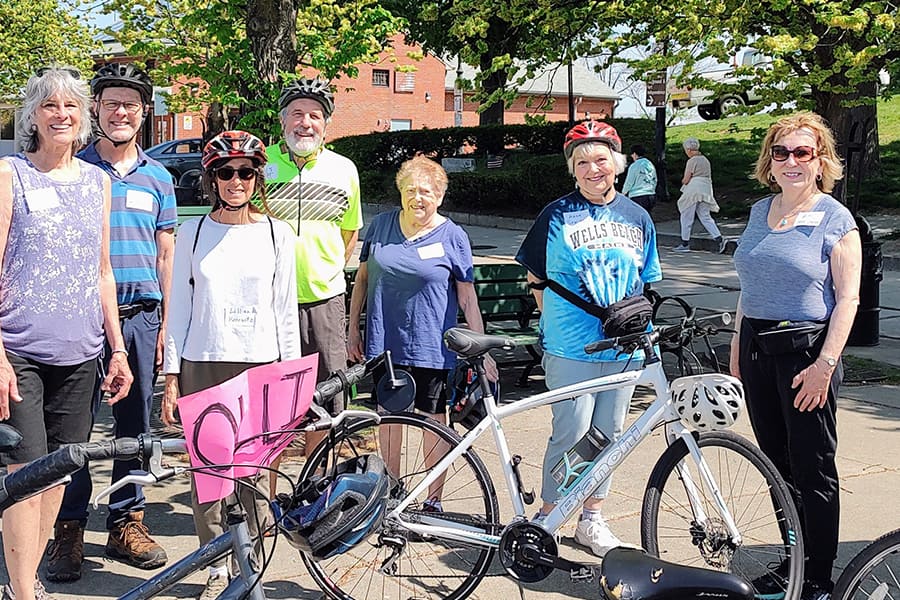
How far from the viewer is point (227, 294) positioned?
409cm

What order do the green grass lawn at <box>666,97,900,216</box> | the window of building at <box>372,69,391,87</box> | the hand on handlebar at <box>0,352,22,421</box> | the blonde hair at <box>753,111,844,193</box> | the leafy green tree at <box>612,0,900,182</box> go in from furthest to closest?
the window of building at <box>372,69,391,87</box> < the green grass lawn at <box>666,97,900,216</box> < the leafy green tree at <box>612,0,900,182</box> < the blonde hair at <box>753,111,844,193</box> < the hand on handlebar at <box>0,352,22,421</box>

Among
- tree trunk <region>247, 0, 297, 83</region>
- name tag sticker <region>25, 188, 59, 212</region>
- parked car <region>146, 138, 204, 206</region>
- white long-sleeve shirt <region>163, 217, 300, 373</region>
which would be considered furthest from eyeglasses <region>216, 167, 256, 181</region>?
parked car <region>146, 138, 204, 206</region>

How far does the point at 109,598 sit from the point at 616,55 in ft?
28.0

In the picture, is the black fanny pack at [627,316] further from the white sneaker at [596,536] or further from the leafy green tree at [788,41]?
the leafy green tree at [788,41]

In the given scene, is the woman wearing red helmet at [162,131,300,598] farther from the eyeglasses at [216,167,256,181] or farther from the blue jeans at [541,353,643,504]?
the blue jeans at [541,353,643,504]

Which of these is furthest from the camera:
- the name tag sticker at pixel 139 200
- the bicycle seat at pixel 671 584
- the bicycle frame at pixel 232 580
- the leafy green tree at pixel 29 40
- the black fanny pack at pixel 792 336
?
the leafy green tree at pixel 29 40

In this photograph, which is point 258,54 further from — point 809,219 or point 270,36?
point 809,219

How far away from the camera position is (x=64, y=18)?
3772 centimetres

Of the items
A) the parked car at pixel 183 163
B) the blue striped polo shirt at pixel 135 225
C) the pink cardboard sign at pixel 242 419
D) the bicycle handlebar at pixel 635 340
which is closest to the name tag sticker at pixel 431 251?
the bicycle handlebar at pixel 635 340

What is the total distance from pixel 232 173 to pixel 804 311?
7.36 feet

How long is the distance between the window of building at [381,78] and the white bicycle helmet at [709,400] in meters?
50.1

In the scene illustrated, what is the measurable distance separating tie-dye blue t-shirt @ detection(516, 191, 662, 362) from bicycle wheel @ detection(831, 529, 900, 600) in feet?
4.87

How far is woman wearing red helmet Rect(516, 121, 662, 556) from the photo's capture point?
Answer: 451 centimetres

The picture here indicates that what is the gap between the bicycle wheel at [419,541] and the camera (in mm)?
4203
